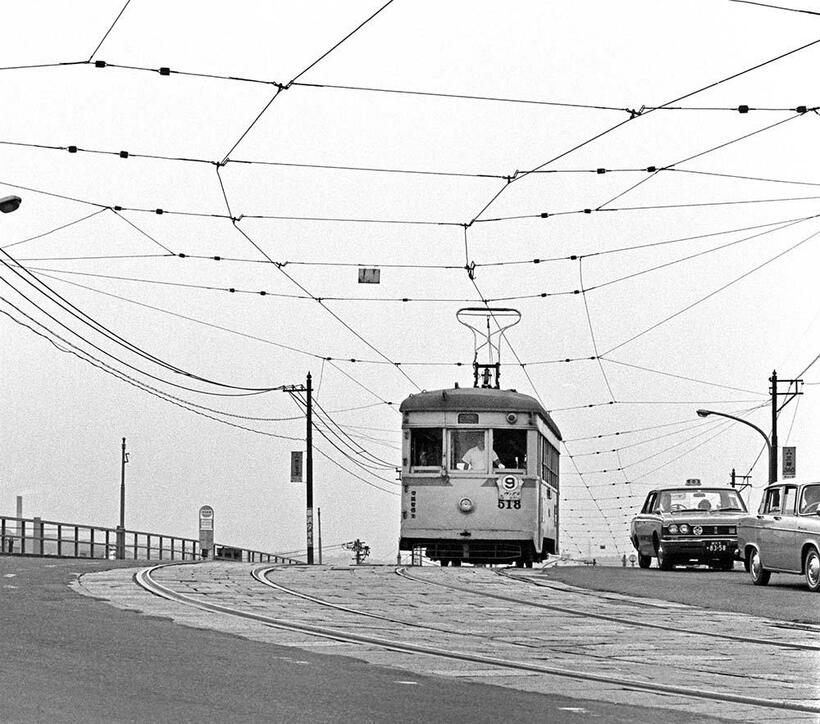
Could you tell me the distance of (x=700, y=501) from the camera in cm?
2692

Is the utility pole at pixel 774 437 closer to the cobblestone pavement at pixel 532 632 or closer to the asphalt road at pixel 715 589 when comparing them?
the asphalt road at pixel 715 589

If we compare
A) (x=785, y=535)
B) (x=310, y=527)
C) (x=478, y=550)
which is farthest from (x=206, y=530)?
(x=785, y=535)

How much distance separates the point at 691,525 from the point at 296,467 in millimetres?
29105

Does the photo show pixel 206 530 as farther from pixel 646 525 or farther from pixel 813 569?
pixel 813 569

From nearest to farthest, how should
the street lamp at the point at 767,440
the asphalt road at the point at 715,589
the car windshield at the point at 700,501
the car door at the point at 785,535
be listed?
the asphalt road at the point at 715,589 < the car door at the point at 785,535 < the car windshield at the point at 700,501 < the street lamp at the point at 767,440

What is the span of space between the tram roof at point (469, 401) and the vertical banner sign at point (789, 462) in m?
24.8

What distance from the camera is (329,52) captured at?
60.4 feet

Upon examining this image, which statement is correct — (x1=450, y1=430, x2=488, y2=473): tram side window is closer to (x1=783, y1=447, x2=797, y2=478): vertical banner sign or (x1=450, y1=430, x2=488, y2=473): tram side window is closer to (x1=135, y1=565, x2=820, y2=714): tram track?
(x1=135, y1=565, x2=820, y2=714): tram track

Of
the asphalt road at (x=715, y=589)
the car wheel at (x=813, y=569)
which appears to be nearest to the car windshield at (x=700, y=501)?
the asphalt road at (x=715, y=589)

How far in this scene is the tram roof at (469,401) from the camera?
26.5 metres

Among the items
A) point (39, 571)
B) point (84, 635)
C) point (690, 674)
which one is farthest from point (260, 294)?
point (690, 674)

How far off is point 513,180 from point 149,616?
12.8 metres

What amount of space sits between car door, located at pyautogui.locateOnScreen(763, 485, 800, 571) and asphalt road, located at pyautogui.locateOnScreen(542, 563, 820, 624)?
15.7 inches

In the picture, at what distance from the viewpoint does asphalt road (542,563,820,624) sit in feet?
54.0
